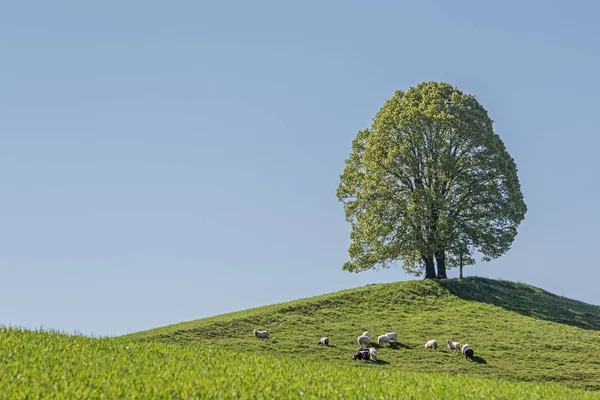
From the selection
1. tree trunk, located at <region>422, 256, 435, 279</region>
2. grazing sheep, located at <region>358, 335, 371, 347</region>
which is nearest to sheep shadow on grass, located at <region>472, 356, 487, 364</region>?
grazing sheep, located at <region>358, 335, 371, 347</region>

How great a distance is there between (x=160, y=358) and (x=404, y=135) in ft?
143

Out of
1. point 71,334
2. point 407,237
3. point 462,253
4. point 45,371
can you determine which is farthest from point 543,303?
Answer: point 45,371

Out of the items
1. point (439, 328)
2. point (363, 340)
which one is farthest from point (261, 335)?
point (439, 328)

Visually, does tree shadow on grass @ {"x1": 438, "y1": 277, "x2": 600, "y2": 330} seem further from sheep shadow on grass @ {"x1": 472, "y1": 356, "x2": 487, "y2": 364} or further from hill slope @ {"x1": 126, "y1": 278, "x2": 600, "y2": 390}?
sheep shadow on grass @ {"x1": 472, "y1": 356, "x2": 487, "y2": 364}

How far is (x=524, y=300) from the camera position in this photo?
58.5m

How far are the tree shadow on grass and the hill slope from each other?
12cm

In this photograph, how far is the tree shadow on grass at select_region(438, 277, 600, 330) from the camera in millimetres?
54156

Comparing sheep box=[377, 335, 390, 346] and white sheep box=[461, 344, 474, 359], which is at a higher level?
sheep box=[377, 335, 390, 346]

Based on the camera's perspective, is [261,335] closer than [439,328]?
Yes

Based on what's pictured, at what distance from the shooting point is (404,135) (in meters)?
60.7

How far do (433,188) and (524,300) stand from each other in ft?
40.6

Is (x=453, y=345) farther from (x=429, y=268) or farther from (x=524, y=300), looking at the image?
(x=429, y=268)

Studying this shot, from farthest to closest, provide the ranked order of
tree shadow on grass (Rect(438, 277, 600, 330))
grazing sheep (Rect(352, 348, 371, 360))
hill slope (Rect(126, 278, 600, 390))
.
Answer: tree shadow on grass (Rect(438, 277, 600, 330)) → hill slope (Rect(126, 278, 600, 390)) → grazing sheep (Rect(352, 348, 371, 360))

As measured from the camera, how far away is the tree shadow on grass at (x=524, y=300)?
54.2 metres
